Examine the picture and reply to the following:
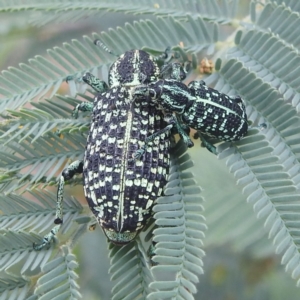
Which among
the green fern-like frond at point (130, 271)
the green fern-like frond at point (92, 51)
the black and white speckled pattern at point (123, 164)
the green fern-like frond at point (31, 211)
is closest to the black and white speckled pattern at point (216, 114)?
the black and white speckled pattern at point (123, 164)

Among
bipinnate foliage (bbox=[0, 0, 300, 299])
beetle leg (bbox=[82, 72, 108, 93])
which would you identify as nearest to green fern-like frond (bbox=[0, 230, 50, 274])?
bipinnate foliage (bbox=[0, 0, 300, 299])

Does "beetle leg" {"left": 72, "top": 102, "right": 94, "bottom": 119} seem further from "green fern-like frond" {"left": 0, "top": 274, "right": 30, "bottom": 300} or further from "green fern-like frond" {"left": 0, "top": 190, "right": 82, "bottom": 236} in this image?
"green fern-like frond" {"left": 0, "top": 274, "right": 30, "bottom": 300}

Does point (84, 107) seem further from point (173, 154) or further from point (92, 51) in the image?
point (173, 154)

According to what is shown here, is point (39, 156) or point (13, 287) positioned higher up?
point (39, 156)

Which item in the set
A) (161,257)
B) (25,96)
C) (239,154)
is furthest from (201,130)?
(25,96)

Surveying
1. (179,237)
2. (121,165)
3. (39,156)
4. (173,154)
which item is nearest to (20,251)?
(39,156)

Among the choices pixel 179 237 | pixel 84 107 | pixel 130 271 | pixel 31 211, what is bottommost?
pixel 130 271

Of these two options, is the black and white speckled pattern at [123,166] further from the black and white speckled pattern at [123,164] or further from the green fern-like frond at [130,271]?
the green fern-like frond at [130,271]
